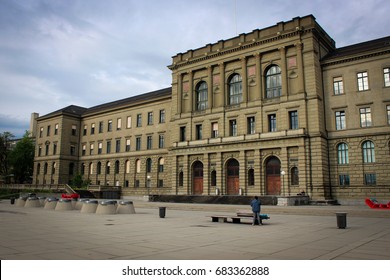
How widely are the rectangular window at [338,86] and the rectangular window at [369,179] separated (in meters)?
11.0

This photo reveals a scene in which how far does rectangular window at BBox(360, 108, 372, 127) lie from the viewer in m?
42.9

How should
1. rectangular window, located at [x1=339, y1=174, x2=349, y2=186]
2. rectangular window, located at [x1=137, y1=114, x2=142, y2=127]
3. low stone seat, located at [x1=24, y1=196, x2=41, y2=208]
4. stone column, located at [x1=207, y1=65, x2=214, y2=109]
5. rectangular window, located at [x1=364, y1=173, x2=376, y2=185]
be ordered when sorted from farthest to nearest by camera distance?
rectangular window, located at [x1=137, y1=114, x2=142, y2=127] < stone column, located at [x1=207, y1=65, x2=214, y2=109] < rectangular window, located at [x1=339, y1=174, x2=349, y2=186] < rectangular window, located at [x1=364, y1=173, x2=376, y2=185] < low stone seat, located at [x1=24, y1=196, x2=41, y2=208]

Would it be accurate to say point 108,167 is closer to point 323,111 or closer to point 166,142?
point 166,142

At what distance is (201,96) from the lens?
186 feet

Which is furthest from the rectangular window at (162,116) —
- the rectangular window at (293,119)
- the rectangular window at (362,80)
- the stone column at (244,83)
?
the rectangular window at (362,80)

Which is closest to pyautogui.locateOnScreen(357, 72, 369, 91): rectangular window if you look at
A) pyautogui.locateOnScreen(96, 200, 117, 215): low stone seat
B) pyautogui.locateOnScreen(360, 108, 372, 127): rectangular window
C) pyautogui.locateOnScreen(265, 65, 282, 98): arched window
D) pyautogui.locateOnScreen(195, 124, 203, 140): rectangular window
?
pyautogui.locateOnScreen(360, 108, 372, 127): rectangular window

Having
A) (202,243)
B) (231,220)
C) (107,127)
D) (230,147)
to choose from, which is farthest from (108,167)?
(202,243)

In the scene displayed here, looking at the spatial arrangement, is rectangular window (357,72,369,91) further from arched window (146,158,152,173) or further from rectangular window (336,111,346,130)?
arched window (146,158,152,173)

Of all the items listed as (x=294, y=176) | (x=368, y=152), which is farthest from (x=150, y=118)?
(x=368, y=152)

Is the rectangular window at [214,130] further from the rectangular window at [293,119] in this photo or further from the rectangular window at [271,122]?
the rectangular window at [293,119]

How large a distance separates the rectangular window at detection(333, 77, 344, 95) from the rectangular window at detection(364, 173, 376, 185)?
11.0 metres

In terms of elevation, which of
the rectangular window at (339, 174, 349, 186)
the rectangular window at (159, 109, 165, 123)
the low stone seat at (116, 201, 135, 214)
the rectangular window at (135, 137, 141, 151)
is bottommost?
the low stone seat at (116, 201, 135, 214)

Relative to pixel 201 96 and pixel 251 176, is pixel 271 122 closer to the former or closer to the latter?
pixel 251 176

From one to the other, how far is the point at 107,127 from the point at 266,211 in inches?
2008
